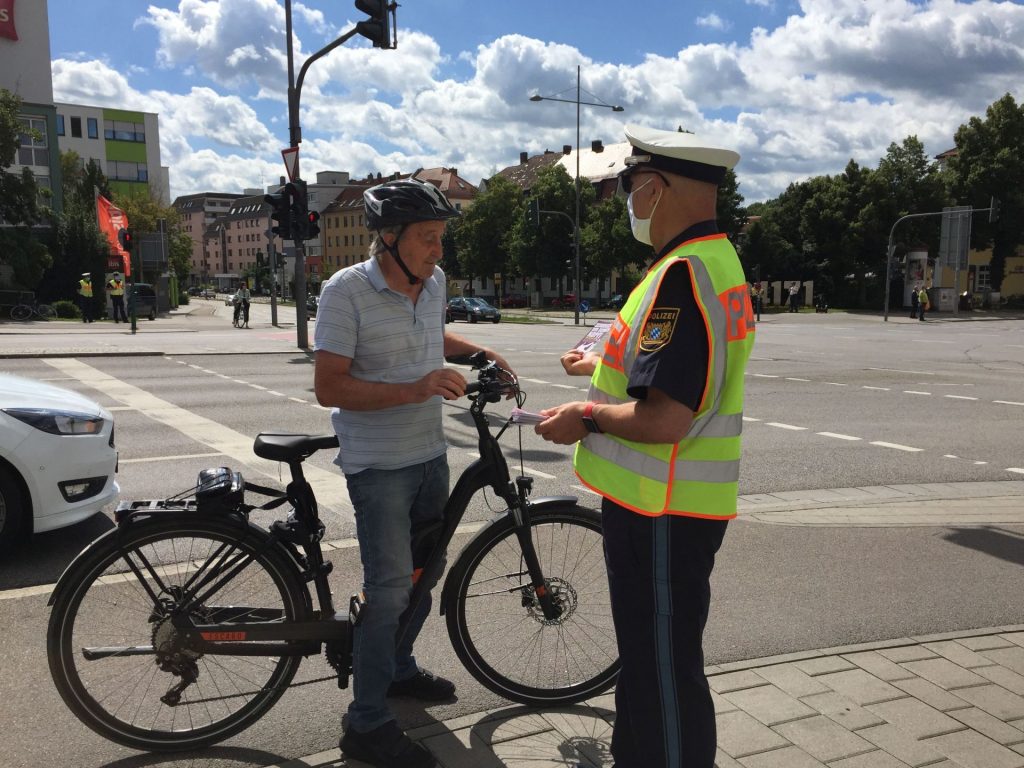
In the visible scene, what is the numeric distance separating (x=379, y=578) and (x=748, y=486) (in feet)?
15.6

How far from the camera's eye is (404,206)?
8.68ft

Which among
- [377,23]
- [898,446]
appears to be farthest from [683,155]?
[377,23]

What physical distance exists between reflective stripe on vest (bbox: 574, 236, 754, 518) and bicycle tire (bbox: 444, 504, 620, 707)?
88 centimetres

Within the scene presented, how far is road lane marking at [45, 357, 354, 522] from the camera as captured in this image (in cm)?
640

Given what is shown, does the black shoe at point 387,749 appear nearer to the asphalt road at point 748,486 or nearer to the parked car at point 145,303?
the asphalt road at point 748,486

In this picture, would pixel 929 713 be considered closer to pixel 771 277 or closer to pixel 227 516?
pixel 227 516

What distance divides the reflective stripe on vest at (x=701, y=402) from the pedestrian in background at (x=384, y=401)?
0.68 m

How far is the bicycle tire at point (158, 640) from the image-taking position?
2660mm

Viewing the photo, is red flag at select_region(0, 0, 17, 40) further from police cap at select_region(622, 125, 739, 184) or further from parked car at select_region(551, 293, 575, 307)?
police cap at select_region(622, 125, 739, 184)

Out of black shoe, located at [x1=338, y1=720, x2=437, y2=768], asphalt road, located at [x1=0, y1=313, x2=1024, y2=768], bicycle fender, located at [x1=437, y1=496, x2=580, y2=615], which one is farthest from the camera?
asphalt road, located at [x1=0, y1=313, x2=1024, y2=768]

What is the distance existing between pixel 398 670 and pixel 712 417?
1699mm

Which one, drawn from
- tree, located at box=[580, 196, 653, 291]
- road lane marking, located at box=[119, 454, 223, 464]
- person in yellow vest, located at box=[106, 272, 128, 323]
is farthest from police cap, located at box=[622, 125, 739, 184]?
tree, located at box=[580, 196, 653, 291]

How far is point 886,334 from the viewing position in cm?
3042

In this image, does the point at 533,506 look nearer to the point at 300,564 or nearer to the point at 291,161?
the point at 300,564
